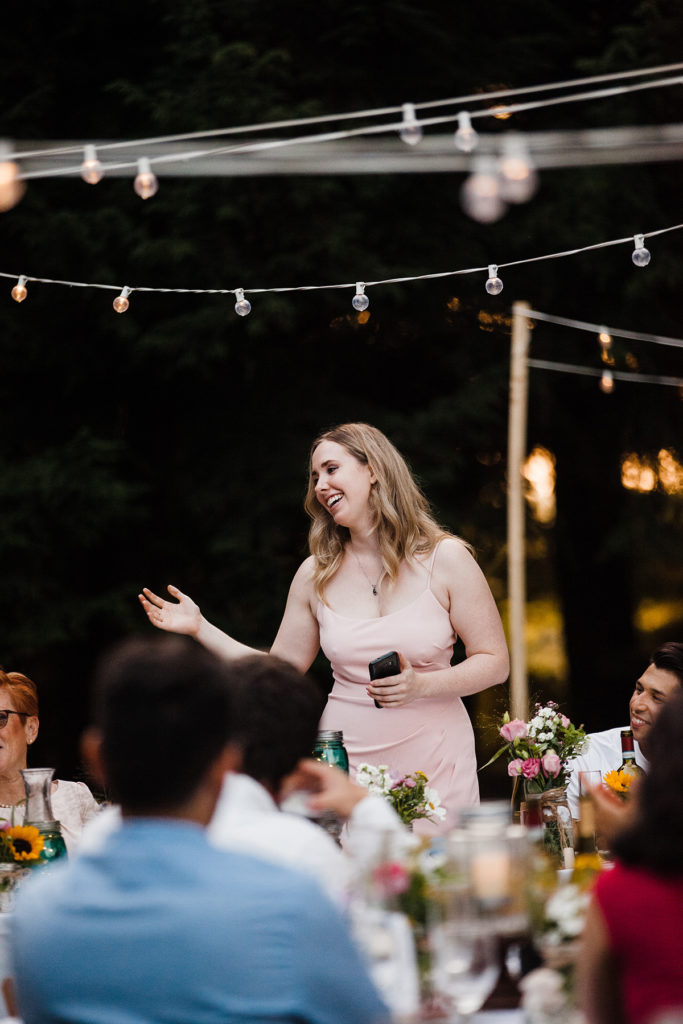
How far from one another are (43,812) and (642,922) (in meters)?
1.34

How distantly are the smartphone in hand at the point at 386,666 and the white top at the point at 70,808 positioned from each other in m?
0.80

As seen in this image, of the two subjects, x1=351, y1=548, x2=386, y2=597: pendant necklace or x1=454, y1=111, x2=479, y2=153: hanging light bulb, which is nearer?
x1=454, y1=111, x2=479, y2=153: hanging light bulb

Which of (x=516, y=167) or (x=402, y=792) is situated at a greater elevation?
(x=516, y=167)

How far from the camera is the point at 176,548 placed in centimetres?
754

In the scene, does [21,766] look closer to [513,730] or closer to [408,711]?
[408,711]

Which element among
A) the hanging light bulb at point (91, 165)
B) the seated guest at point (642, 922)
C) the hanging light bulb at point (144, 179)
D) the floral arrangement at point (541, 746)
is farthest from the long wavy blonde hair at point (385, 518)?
the seated guest at point (642, 922)

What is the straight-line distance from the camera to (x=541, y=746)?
269 cm

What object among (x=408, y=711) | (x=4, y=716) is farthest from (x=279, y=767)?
(x=4, y=716)

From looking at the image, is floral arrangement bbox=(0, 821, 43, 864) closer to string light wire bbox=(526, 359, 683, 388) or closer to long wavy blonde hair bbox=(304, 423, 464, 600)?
long wavy blonde hair bbox=(304, 423, 464, 600)

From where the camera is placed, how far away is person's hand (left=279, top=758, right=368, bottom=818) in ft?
5.59

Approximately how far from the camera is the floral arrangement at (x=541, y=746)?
2672 millimetres

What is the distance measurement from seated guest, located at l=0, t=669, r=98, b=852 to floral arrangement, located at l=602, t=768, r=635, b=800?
3.94 ft

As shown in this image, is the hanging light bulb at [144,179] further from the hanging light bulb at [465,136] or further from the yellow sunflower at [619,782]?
the yellow sunflower at [619,782]

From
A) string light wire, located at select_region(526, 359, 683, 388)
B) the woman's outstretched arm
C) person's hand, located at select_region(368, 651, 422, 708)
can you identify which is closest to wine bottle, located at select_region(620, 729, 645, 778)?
person's hand, located at select_region(368, 651, 422, 708)
